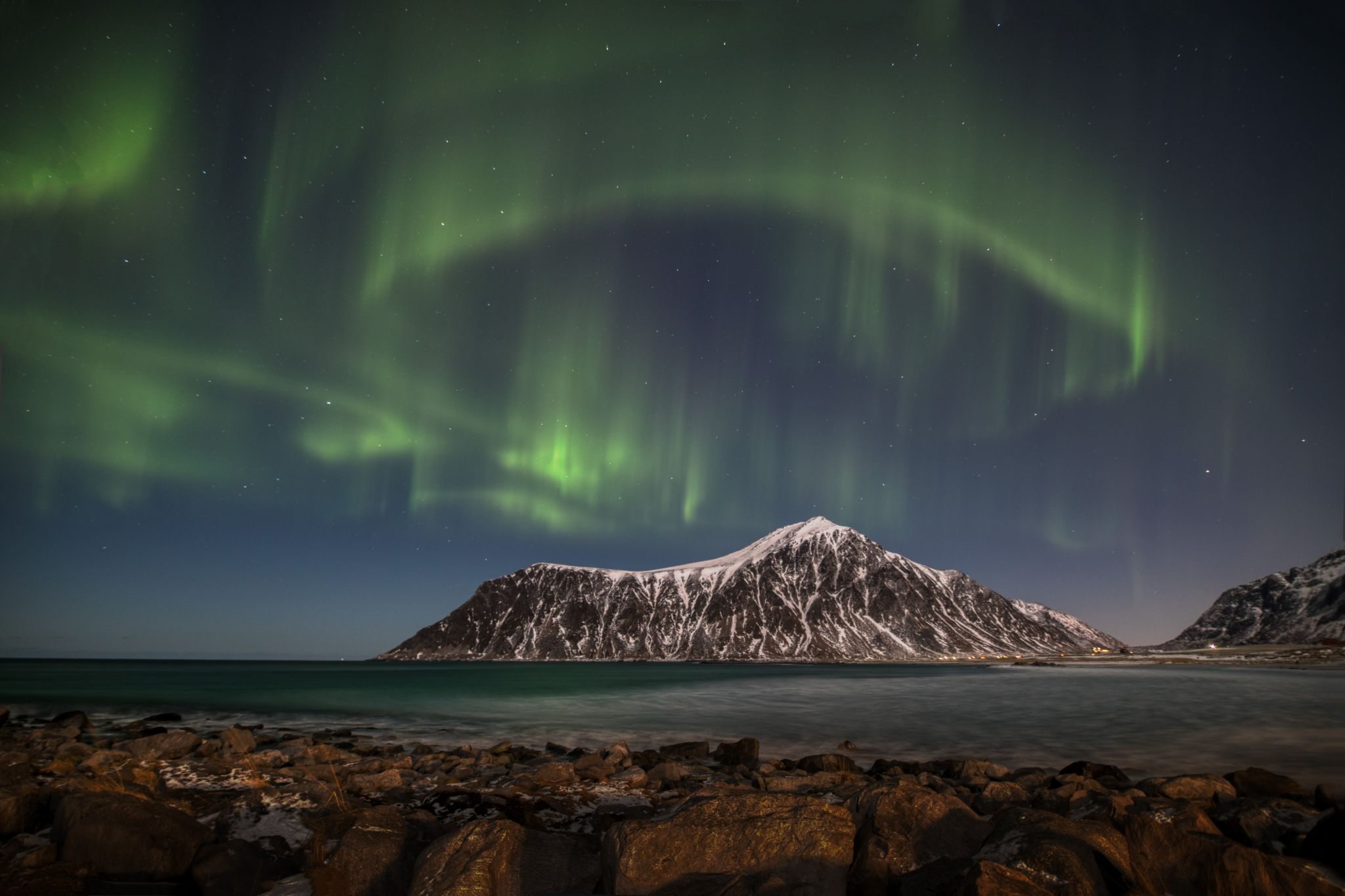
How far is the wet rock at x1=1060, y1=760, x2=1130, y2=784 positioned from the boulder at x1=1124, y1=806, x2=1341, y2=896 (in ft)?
44.0

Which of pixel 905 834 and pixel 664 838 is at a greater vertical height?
pixel 664 838


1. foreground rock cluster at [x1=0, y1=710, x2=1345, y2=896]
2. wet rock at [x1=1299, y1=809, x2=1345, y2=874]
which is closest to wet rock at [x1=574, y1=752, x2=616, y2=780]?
foreground rock cluster at [x1=0, y1=710, x2=1345, y2=896]

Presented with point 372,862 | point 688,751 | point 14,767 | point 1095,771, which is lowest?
point 688,751

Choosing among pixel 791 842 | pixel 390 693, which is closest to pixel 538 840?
pixel 791 842

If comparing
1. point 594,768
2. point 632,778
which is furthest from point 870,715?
point 632,778

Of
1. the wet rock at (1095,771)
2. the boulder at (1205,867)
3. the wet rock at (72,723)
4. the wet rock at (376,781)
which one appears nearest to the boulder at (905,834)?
the boulder at (1205,867)

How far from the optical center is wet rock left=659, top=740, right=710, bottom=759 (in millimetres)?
26153

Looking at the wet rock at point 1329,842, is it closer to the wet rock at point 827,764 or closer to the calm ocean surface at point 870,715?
the wet rock at point 827,764

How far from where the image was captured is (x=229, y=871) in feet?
32.5

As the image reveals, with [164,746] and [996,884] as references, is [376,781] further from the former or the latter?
[996,884]

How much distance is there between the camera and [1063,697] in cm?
6588

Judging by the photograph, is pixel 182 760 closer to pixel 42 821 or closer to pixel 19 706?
pixel 42 821

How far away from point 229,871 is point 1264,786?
69.7ft

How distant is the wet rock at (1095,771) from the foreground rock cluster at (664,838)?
10.6 feet
